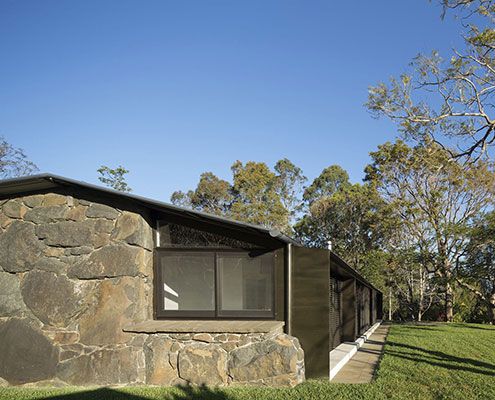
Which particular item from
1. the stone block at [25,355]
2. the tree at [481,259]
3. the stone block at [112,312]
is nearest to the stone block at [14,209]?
the stone block at [25,355]

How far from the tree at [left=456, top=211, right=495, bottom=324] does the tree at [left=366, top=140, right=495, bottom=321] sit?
64 centimetres

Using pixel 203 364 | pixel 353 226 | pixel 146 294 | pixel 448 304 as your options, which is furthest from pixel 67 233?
pixel 353 226

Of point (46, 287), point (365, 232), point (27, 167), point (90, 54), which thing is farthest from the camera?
point (365, 232)

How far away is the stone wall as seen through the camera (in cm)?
632

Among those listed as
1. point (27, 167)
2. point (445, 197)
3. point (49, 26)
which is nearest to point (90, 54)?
point (49, 26)

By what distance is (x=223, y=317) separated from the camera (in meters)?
6.89

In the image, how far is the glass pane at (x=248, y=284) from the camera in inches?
273

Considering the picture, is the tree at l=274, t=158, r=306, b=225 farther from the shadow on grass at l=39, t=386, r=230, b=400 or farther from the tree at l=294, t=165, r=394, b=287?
the shadow on grass at l=39, t=386, r=230, b=400

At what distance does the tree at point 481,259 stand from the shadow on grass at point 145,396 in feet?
41.7

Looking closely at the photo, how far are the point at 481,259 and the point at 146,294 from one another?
1570cm

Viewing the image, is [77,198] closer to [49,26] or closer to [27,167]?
[49,26]

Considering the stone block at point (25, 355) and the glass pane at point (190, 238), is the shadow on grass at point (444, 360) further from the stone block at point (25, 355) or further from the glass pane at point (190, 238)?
the stone block at point (25, 355)

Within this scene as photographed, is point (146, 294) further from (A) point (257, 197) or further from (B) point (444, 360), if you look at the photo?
(A) point (257, 197)

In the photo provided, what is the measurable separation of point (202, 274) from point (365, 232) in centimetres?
2083
